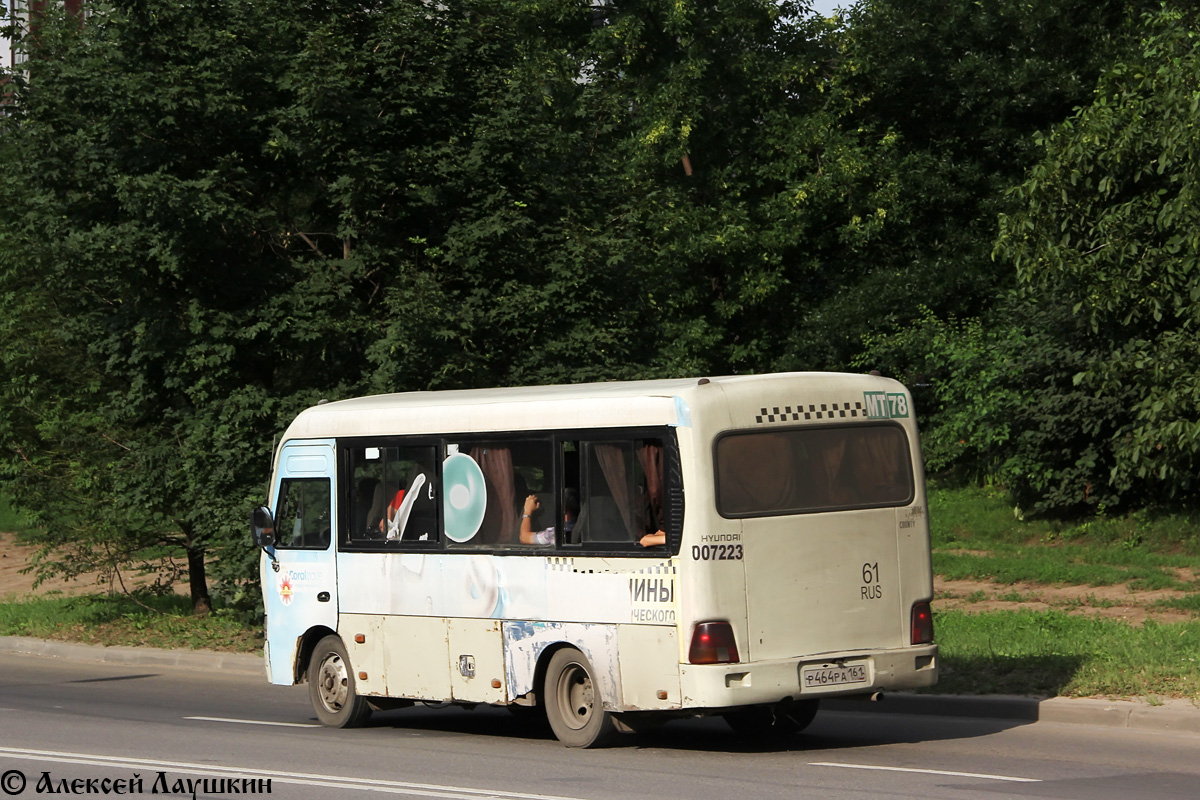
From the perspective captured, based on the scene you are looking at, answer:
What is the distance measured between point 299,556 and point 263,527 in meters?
0.48

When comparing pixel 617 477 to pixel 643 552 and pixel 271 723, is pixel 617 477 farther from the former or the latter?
pixel 271 723

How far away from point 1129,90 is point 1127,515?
28.2 ft

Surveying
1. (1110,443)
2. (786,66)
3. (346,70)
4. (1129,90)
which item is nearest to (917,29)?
(786,66)

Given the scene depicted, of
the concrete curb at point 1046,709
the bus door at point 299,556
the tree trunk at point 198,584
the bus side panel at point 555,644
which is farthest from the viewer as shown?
the tree trunk at point 198,584

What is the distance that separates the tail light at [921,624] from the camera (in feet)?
35.4

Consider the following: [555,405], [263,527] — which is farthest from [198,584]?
[555,405]

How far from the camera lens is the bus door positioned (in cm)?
1298

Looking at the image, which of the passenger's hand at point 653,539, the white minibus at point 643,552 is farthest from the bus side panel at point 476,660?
the passenger's hand at point 653,539

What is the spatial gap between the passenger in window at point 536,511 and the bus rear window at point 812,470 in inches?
50.5

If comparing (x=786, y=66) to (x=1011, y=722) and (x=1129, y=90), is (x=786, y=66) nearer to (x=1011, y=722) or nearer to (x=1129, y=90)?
(x=1129, y=90)

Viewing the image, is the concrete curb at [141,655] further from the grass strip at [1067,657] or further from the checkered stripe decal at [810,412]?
the checkered stripe decal at [810,412]

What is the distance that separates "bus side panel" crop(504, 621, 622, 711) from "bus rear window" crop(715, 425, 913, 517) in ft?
4.29

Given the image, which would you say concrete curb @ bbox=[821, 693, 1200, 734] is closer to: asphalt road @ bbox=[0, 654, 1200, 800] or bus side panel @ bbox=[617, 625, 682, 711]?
asphalt road @ bbox=[0, 654, 1200, 800]

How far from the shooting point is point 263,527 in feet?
44.3
